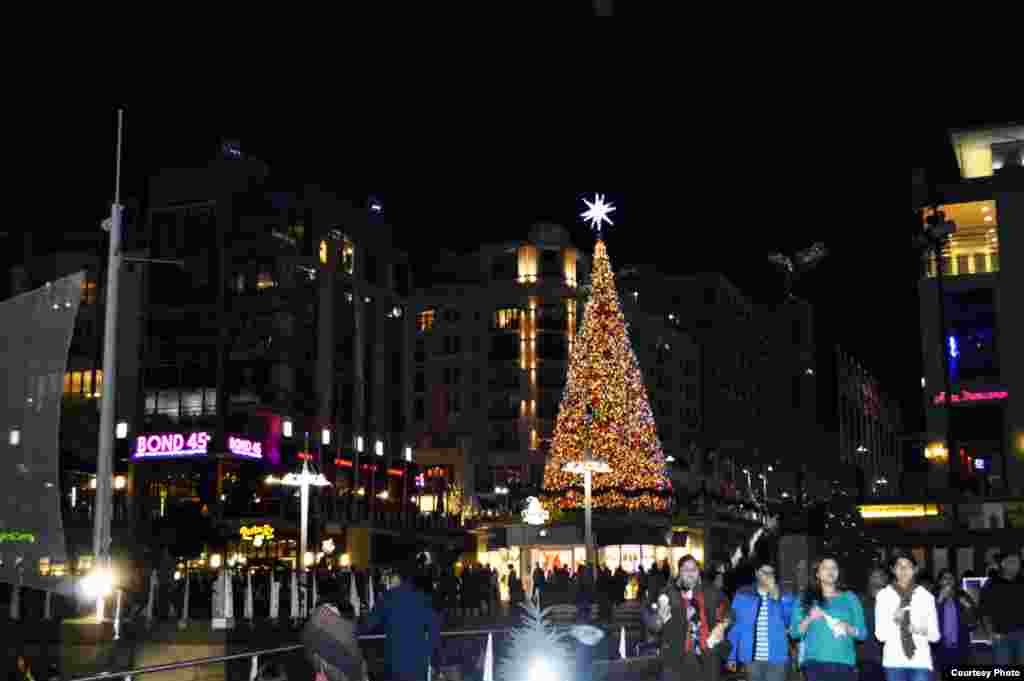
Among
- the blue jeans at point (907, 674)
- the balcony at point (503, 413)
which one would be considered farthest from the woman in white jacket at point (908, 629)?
the balcony at point (503, 413)

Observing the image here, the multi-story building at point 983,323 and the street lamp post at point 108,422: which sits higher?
the multi-story building at point 983,323

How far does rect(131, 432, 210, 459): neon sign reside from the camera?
66.2 metres

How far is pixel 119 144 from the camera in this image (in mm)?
21062

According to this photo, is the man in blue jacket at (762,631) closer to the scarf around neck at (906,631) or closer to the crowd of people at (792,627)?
the crowd of people at (792,627)

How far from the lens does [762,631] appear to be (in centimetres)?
1141

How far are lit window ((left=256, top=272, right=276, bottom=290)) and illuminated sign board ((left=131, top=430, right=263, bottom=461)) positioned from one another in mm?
11379

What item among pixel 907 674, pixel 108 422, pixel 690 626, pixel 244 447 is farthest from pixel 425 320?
pixel 907 674

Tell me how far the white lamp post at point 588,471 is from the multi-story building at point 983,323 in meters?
21.5

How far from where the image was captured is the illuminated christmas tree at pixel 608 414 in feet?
154

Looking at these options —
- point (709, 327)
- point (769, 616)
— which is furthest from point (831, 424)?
point (769, 616)

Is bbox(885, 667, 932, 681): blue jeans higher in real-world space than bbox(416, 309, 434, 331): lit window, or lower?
lower

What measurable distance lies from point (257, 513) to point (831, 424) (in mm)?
116918

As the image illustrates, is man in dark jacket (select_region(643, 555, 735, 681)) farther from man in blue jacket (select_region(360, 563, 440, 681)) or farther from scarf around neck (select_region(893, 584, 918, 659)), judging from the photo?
man in blue jacket (select_region(360, 563, 440, 681))

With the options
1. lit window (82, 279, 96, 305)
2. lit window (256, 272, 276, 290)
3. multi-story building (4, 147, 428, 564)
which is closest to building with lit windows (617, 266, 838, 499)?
multi-story building (4, 147, 428, 564)
